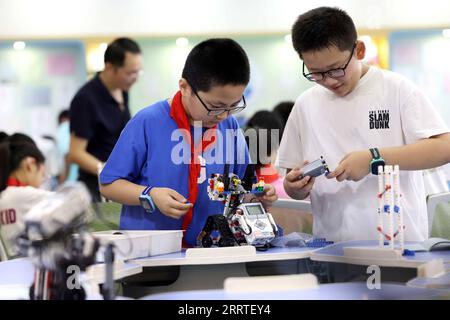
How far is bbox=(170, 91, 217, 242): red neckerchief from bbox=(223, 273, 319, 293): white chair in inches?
23.6

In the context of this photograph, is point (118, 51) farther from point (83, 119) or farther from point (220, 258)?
point (220, 258)

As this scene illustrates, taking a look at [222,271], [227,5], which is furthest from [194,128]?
[227,5]

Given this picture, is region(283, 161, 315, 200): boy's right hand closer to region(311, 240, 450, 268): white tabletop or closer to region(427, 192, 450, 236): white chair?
region(311, 240, 450, 268): white tabletop

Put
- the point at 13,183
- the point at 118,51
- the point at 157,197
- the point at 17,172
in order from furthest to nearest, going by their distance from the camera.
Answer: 1. the point at 118,51
2. the point at 17,172
3. the point at 13,183
4. the point at 157,197

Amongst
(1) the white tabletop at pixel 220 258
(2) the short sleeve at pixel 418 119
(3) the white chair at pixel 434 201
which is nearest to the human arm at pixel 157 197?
(1) the white tabletop at pixel 220 258

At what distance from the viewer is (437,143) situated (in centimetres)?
167

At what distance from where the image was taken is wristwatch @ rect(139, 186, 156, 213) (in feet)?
5.23

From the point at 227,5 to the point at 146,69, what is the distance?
594 mm

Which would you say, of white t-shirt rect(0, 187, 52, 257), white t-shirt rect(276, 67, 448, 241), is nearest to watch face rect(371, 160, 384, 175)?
white t-shirt rect(276, 67, 448, 241)

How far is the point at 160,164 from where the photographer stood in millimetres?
1720

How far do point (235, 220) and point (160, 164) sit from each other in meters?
0.25

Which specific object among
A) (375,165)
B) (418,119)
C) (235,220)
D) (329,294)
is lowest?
(329,294)

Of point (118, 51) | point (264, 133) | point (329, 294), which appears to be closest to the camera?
point (329, 294)

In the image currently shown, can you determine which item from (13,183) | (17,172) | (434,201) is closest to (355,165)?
(434,201)
